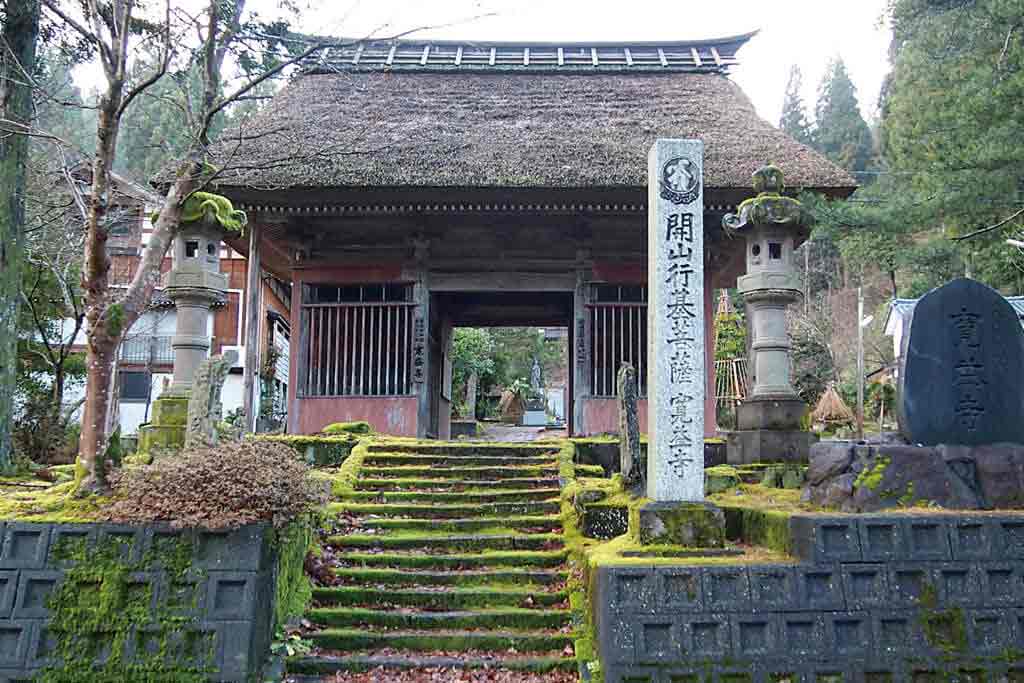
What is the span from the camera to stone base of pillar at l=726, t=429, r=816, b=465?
793 cm

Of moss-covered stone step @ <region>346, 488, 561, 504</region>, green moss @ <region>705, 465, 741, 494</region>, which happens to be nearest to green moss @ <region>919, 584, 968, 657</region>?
green moss @ <region>705, 465, 741, 494</region>

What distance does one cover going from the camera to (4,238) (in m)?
8.12

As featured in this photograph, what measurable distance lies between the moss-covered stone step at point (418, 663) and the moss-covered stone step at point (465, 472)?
10.5ft

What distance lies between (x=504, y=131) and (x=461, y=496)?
734 cm

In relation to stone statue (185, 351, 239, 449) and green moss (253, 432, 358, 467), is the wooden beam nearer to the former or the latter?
green moss (253, 432, 358, 467)

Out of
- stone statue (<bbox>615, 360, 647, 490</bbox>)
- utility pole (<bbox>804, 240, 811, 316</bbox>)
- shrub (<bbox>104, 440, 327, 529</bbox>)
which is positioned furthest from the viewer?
utility pole (<bbox>804, 240, 811, 316</bbox>)

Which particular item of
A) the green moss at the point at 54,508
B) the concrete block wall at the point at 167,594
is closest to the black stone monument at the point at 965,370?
the concrete block wall at the point at 167,594

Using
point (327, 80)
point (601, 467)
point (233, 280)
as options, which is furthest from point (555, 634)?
point (233, 280)

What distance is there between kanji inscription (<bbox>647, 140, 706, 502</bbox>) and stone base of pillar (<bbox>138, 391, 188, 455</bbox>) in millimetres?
4412

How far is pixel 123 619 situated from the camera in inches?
186

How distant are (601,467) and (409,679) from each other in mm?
4272

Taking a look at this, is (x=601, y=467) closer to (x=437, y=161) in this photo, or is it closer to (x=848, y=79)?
(x=437, y=161)

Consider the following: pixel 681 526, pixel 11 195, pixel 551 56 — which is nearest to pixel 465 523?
pixel 681 526

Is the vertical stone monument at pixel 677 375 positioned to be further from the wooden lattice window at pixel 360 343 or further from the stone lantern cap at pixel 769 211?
the wooden lattice window at pixel 360 343
